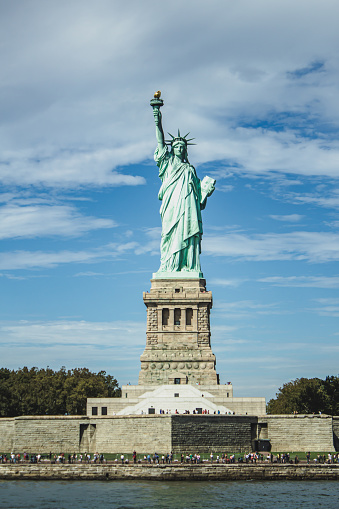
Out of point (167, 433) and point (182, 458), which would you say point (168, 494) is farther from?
point (167, 433)

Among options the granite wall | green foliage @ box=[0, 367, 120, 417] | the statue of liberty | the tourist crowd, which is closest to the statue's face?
the statue of liberty

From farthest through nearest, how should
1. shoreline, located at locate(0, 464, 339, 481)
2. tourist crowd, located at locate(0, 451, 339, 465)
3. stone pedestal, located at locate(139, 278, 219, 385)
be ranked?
stone pedestal, located at locate(139, 278, 219, 385) < tourist crowd, located at locate(0, 451, 339, 465) < shoreline, located at locate(0, 464, 339, 481)

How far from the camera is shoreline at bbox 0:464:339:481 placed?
3931 centimetres

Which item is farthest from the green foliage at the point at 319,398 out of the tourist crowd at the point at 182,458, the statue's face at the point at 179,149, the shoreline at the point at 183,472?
the statue's face at the point at 179,149

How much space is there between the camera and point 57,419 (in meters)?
45.9

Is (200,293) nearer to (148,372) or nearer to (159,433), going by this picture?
(148,372)

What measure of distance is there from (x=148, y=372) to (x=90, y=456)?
9.87 meters

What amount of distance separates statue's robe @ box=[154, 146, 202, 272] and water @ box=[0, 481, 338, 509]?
2185 centimetres

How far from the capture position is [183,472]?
39.3 metres

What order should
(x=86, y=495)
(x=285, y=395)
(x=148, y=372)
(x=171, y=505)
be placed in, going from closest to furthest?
1. (x=171, y=505)
2. (x=86, y=495)
3. (x=148, y=372)
4. (x=285, y=395)

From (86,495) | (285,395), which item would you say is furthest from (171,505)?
(285,395)

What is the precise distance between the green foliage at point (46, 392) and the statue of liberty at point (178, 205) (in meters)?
12.0

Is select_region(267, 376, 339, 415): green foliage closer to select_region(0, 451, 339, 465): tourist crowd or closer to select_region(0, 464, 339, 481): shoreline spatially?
select_region(0, 451, 339, 465): tourist crowd

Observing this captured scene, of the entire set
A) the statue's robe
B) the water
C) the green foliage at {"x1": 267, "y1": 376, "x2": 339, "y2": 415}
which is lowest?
the water
